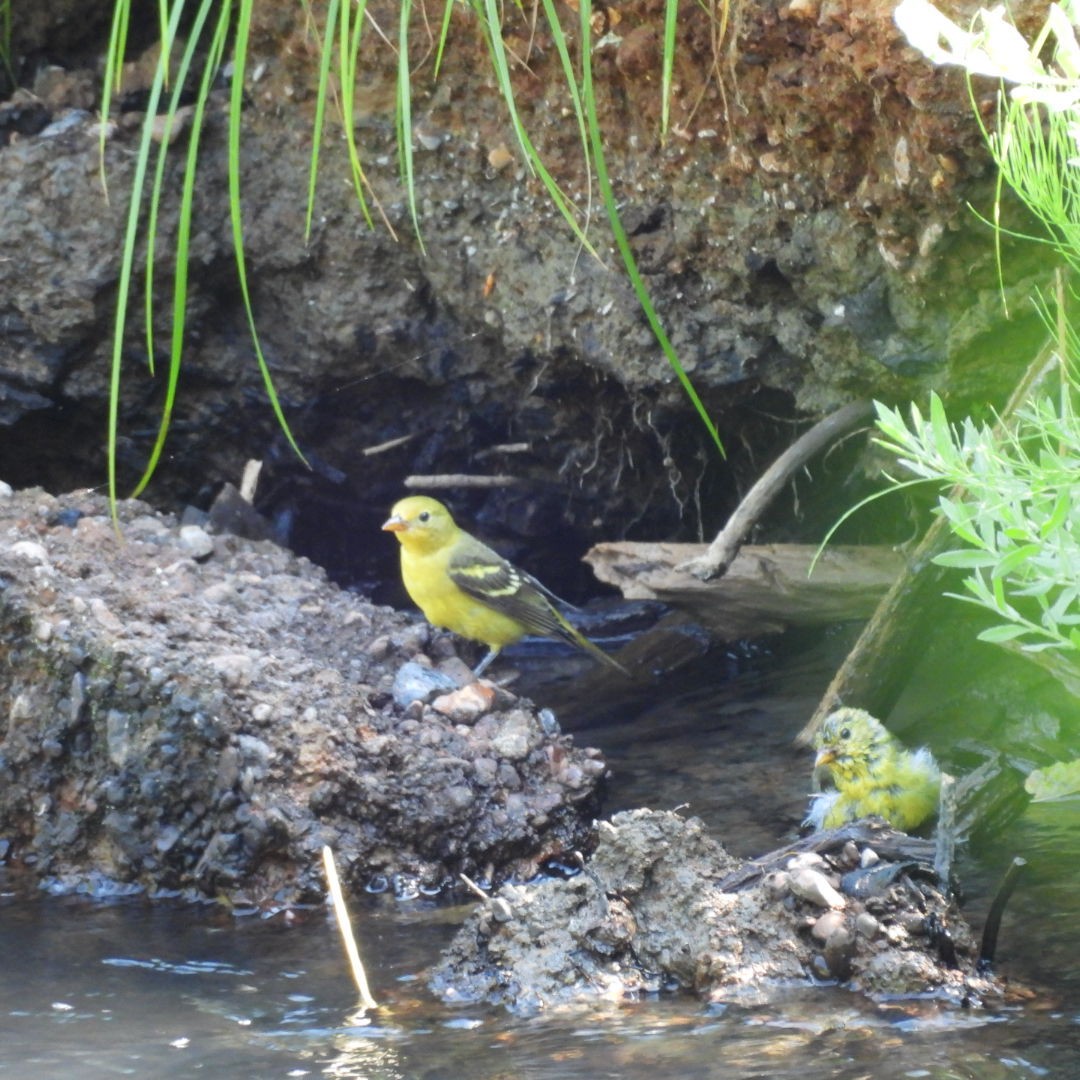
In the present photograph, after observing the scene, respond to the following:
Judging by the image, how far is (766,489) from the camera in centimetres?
527

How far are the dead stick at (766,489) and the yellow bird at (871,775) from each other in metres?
0.70

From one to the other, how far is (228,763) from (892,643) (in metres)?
2.39

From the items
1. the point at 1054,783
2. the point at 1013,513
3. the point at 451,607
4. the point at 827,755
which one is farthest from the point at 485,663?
the point at 1013,513

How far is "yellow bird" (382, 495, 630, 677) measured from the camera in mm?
6082

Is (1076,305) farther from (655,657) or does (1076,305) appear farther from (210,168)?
(210,168)

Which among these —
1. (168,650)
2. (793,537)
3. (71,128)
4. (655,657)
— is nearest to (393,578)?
(655,657)

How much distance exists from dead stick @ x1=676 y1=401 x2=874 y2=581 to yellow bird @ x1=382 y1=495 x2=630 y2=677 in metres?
1.05

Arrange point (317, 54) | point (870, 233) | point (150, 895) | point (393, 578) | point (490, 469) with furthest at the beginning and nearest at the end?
point (393, 578), point (490, 469), point (317, 54), point (870, 233), point (150, 895)

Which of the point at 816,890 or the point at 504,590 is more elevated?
the point at 504,590

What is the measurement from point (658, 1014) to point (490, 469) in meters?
4.13

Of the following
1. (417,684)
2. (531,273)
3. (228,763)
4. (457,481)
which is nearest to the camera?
(228,763)

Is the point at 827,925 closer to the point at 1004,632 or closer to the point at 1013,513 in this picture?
A: the point at 1004,632

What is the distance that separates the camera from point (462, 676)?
5.23m

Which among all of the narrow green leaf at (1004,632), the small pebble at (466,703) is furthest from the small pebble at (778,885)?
the small pebble at (466,703)
